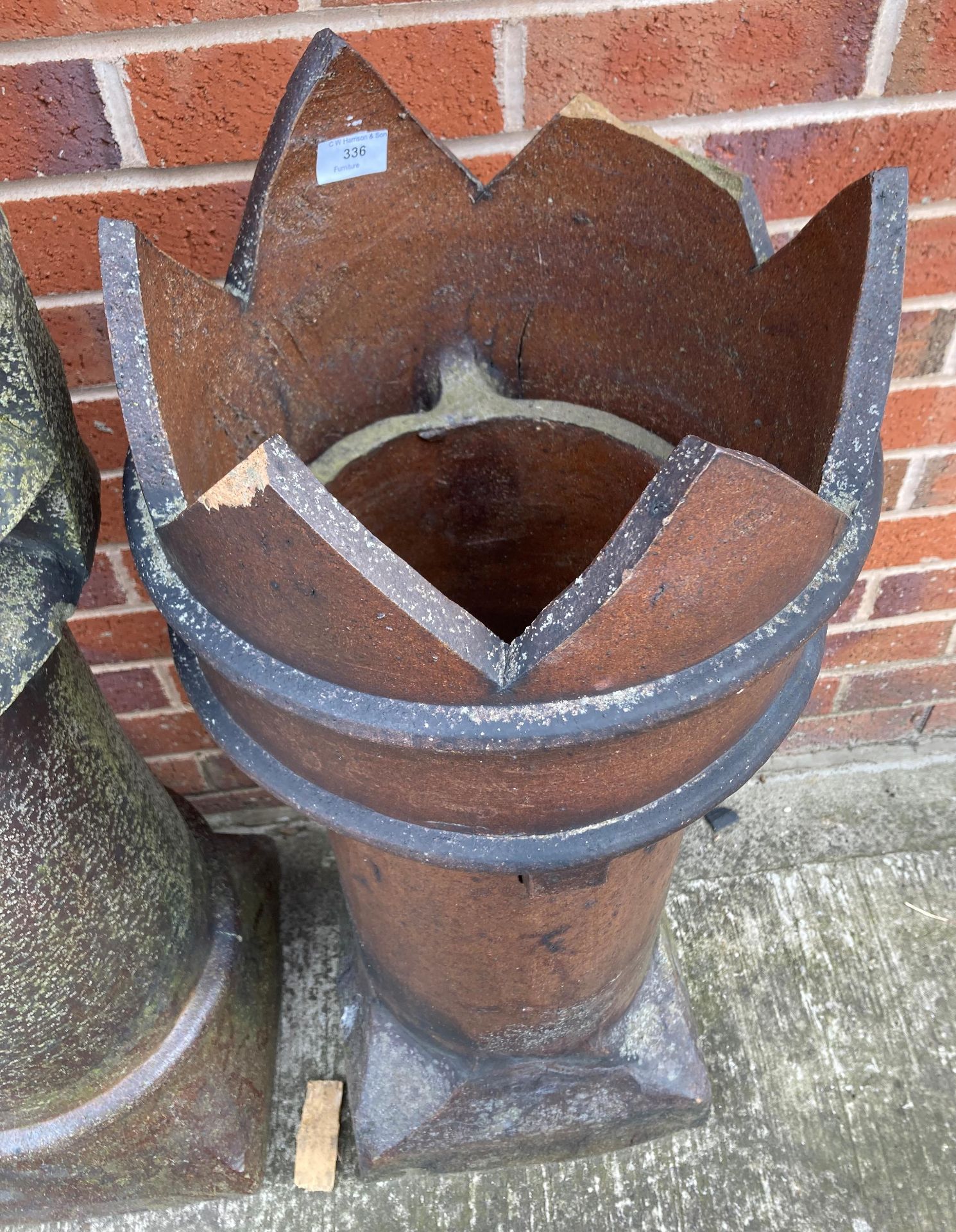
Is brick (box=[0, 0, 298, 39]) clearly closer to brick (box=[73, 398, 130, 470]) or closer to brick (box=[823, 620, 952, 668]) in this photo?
brick (box=[73, 398, 130, 470])

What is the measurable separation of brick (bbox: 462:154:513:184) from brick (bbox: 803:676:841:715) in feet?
3.65

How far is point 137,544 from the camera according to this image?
0.81 meters

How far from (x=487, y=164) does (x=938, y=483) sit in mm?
905

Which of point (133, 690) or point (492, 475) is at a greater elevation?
point (492, 475)

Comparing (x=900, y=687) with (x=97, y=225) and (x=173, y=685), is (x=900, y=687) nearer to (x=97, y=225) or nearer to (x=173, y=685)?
(x=173, y=685)

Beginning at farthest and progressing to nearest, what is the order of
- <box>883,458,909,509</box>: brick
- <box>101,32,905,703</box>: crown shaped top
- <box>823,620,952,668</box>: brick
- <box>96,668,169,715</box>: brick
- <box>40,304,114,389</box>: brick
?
<box>823,620,952,668</box>: brick, <box>96,668,169,715</box>: brick, <box>883,458,909,509</box>: brick, <box>40,304,114,389</box>: brick, <box>101,32,905,703</box>: crown shaped top

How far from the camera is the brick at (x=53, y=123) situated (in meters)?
1.04

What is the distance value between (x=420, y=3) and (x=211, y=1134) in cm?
150

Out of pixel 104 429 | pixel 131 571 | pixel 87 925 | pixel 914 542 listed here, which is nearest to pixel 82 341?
pixel 104 429

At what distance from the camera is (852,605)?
1696mm

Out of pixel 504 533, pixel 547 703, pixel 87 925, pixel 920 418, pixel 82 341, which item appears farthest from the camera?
pixel 920 418

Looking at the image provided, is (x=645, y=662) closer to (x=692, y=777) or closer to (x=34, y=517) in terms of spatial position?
(x=692, y=777)

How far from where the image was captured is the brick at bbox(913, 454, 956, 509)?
153 cm

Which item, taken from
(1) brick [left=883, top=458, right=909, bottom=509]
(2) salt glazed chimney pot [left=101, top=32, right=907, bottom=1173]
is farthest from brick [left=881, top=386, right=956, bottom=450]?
(2) salt glazed chimney pot [left=101, top=32, right=907, bottom=1173]
